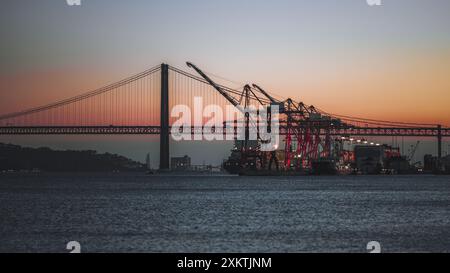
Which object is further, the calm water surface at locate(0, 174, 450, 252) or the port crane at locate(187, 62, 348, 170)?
the port crane at locate(187, 62, 348, 170)

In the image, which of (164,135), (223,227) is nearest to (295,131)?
(164,135)

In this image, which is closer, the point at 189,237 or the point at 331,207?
the point at 189,237

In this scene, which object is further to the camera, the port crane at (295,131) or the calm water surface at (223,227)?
the port crane at (295,131)

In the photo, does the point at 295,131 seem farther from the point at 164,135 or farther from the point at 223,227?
the point at 223,227

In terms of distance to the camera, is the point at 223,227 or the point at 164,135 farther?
the point at 164,135

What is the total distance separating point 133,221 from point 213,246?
11648 millimetres

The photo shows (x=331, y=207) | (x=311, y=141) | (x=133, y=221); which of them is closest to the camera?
(x=133, y=221)

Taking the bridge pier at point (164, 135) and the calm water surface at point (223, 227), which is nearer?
the calm water surface at point (223, 227)

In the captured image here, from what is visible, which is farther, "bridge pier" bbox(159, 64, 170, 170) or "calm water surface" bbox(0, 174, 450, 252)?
"bridge pier" bbox(159, 64, 170, 170)

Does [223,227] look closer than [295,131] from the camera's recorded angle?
Yes

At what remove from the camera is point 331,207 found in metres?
56.2
